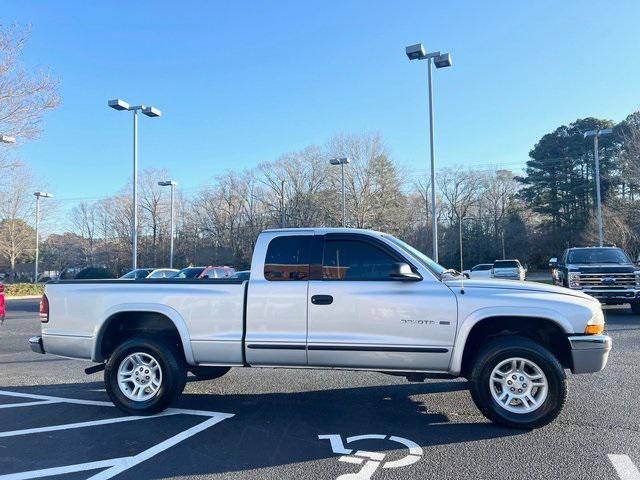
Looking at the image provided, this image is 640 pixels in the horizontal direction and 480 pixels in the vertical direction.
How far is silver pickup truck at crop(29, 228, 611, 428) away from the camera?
4.98 m

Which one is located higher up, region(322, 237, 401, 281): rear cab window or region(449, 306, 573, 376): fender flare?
region(322, 237, 401, 281): rear cab window

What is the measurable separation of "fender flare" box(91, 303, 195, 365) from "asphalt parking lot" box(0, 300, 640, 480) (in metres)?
0.70

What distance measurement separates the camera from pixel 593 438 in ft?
15.4

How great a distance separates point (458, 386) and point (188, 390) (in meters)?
3.64

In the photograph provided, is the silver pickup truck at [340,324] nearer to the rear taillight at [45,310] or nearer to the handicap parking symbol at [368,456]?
the rear taillight at [45,310]

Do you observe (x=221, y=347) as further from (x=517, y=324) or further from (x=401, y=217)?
(x=401, y=217)

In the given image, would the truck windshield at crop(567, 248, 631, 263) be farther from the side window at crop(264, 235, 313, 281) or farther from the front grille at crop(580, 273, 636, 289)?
the side window at crop(264, 235, 313, 281)

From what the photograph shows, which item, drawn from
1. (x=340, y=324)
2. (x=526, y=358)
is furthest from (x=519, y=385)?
(x=340, y=324)

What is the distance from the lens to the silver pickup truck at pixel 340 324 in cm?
498

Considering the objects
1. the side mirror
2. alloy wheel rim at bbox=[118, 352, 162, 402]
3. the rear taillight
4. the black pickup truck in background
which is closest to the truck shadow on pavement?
alloy wheel rim at bbox=[118, 352, 162, 402]

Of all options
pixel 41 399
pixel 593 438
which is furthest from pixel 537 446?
pixel 41 399

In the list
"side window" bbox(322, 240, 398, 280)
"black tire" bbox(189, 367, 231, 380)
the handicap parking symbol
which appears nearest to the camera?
the handicap parking symbol

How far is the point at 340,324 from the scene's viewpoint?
5.22 meters

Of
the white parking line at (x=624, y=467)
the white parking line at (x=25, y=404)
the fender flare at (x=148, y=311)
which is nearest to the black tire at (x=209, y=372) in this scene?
the fender flare at (x=148, y=311)
